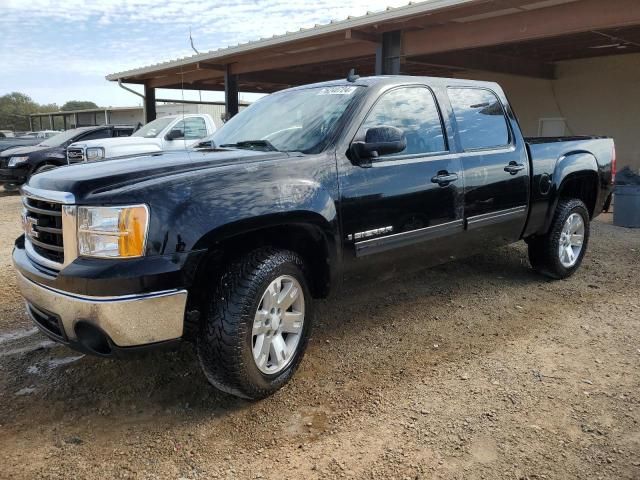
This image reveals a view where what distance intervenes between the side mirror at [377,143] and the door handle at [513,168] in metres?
1.58

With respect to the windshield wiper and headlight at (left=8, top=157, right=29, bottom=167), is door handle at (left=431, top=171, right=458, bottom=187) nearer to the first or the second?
the windshield wiper

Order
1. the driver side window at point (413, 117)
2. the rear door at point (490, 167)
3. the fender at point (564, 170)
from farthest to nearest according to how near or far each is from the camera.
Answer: the fender at point (564, 170)
the rear door at point (490, 167)
the driver side window at point (413, 117)

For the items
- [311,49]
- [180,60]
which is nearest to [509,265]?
[311,49]

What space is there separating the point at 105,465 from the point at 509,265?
4.84 m

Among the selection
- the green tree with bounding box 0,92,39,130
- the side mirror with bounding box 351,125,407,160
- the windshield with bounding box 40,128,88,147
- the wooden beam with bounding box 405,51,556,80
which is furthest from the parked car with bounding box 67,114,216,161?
the green tree with bounding box 0,92,39,130

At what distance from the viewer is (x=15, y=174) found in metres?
12.5

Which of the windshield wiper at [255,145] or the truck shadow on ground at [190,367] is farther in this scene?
the windshield wiper at [255,145]

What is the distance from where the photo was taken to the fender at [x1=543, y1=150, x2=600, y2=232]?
5223 millimetres

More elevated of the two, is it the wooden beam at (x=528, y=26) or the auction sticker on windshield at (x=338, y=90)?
the wooden beam at (x=528, y=26)

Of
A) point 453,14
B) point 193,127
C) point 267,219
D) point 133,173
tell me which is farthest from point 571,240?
point 193,127

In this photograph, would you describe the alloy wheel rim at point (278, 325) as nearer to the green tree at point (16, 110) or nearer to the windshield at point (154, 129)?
the windshield at point (154, 129)

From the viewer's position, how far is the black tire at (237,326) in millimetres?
2871

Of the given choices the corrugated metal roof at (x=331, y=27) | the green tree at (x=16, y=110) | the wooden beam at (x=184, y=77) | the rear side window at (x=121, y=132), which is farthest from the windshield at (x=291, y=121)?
the green tree at (x=16, y=110)

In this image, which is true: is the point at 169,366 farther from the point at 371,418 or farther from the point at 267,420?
the point at 371,418
